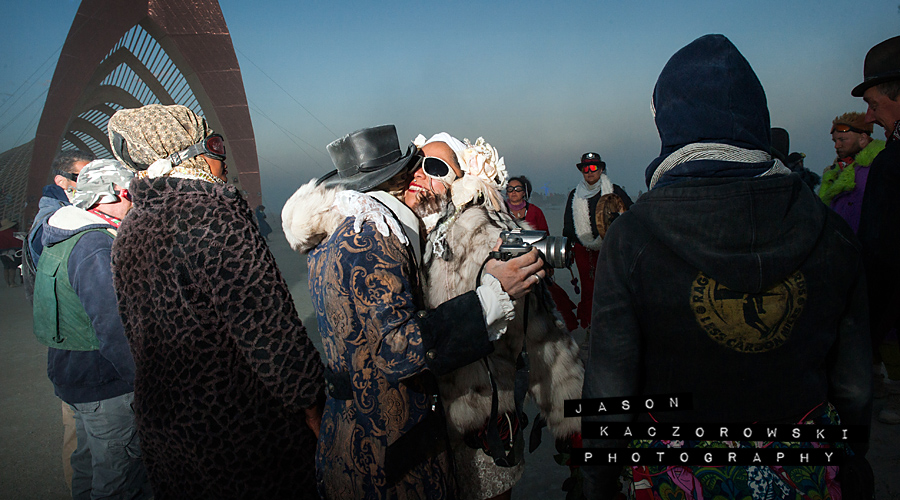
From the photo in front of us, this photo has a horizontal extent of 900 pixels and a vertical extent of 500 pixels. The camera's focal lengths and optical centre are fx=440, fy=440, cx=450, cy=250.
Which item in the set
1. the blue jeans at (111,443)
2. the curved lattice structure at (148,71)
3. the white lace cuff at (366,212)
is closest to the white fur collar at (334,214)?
the white lace cuff at (366,212)

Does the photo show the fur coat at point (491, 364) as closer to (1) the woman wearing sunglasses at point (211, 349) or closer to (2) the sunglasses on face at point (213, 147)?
(1) the woman wearing sunglasses at point (211, 349)

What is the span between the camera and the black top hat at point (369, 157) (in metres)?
1.85

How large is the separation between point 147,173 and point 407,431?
1.50 metres

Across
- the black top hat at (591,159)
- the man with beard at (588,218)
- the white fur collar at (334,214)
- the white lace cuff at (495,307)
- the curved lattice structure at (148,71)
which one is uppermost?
the curved lattice structure at (148,71)

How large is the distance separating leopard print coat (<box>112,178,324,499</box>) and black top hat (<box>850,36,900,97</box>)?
9.14 feet

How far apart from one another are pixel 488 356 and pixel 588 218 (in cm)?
438

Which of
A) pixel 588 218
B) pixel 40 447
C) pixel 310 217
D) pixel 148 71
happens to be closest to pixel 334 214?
pixel 310 217

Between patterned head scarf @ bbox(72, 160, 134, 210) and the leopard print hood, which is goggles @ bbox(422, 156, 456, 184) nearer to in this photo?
the leopard print hood

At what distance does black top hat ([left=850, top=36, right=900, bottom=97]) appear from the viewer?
6.37ft

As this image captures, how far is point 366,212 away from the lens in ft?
5.14

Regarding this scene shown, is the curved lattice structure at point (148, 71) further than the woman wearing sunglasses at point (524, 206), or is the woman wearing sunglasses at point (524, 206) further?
the curved lattice structure at point (148, 71)

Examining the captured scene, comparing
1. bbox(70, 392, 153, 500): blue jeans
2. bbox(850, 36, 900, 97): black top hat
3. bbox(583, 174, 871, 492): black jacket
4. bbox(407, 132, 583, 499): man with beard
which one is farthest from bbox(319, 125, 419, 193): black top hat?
bbox(850, 36, 900, 97): black top hat

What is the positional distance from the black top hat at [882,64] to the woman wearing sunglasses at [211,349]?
Result: 109 inches

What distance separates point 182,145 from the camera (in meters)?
1.91
